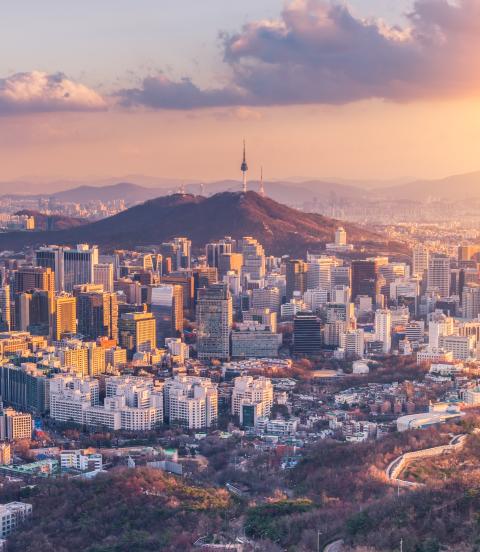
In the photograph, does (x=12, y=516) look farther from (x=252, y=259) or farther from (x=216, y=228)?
(x=216, y=228)

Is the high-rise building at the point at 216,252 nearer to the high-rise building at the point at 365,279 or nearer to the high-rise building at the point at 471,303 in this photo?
the high-rise building at the point at 365,279

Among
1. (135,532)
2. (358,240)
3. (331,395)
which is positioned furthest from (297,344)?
(358,240)

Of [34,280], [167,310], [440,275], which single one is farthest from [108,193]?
[167,310]

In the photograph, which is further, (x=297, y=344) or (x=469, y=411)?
(x=297, y=344)

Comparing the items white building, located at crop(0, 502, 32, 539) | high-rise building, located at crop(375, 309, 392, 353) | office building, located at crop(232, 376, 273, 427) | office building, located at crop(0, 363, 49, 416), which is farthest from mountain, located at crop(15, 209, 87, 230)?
white building, located at crop(0, 502, 32, 539)

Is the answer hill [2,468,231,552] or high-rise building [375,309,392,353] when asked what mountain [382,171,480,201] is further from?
hill [2,468,231,552]

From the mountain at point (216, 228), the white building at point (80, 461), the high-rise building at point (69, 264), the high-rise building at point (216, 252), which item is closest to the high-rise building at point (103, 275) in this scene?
the high-rise building at point (69, 264)

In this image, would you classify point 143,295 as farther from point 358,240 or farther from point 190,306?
point 358,240
